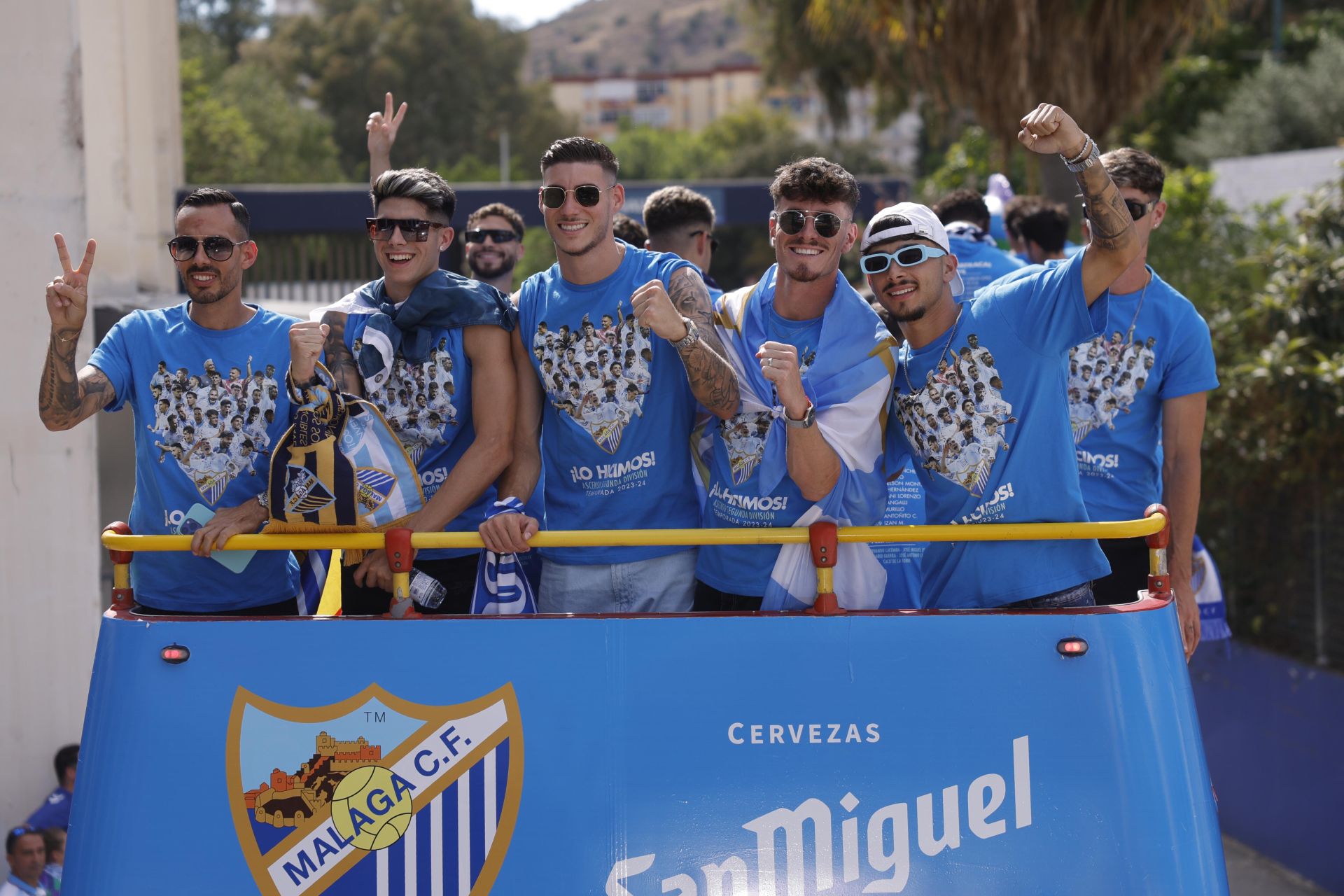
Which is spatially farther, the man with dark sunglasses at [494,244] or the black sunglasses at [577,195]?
the man with dark sunglasses at [494,244]

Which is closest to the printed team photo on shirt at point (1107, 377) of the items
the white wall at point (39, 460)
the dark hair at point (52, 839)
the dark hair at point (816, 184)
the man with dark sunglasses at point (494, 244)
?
the dark hair at point (816, 184)

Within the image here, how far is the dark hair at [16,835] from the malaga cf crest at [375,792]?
3497 mm

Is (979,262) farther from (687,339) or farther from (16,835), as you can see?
(16,835)

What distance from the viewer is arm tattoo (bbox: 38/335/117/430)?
143 inches

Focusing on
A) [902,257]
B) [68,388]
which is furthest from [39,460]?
[902,257]

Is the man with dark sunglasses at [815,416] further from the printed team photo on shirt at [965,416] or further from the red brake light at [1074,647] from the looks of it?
the red brake light at [1074,647]

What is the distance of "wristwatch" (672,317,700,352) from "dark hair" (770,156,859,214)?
1.49 feet

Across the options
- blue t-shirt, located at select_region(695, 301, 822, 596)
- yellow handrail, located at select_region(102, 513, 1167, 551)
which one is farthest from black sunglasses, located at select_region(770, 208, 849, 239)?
yellow handrail, located at select_region(102, 513, 1167, 551)

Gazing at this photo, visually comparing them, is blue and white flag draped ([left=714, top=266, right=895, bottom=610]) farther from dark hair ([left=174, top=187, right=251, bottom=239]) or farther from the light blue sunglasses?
dark hair ([left=174, top=187, right=251, bottom=239])

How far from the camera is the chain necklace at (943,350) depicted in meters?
3.54

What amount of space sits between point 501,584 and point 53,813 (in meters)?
3.91

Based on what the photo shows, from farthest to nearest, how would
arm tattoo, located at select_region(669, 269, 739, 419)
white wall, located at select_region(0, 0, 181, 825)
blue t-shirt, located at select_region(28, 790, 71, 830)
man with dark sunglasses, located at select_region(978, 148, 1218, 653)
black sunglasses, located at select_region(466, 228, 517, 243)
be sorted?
blue t-shirt, located at select_region(28, 790, 71, 830) < white wall, located at select_region(0, 0, 181, 825) < black sunglasses, located at select_region(466, 228, 517, 243) < man with dark sunglasses, located at select_region(978, 148, 1218, 653) < arm tattoo, located at select_region(669, 269, 739, 419)

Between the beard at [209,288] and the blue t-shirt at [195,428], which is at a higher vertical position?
the beard at [209,288]

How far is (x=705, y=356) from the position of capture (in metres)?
3.44
